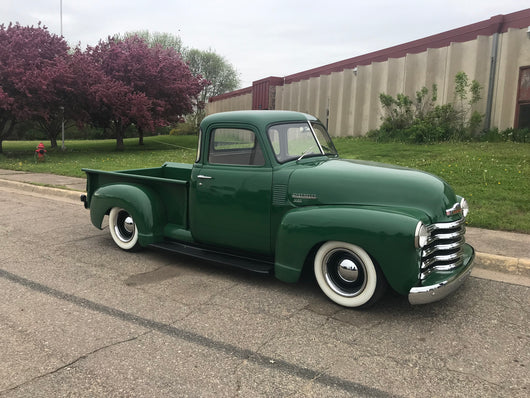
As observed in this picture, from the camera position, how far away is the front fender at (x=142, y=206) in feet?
17.1

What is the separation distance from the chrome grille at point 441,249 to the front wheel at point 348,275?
1.30 feet

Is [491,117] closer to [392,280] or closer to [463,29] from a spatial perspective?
[463,29]

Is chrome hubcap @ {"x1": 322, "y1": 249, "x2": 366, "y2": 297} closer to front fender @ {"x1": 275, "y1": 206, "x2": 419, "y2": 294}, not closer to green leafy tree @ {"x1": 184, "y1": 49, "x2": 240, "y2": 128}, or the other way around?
front fender @ {"x1": 275, "y1": 206, "x2": 419, "y2": 294}

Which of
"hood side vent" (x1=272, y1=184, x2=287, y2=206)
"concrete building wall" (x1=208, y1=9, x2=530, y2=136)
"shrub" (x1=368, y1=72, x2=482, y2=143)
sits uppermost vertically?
"concrete building wall" (x1=208, y1=9, x2=530, y2=136)

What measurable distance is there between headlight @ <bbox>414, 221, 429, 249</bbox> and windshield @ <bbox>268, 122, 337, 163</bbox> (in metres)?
1.55

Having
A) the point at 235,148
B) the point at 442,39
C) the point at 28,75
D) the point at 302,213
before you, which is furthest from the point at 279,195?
the point at 28,75

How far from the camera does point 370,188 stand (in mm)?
3928

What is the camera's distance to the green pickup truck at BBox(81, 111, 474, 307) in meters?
3.63

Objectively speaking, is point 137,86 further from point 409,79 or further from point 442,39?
point 442,39

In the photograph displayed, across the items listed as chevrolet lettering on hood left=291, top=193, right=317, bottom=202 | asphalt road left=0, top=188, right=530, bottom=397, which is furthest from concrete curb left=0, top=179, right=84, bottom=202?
chevrolet lettering on hood left=291, top=193, right=317, bottom=202

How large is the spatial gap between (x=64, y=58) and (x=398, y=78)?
1499 cm

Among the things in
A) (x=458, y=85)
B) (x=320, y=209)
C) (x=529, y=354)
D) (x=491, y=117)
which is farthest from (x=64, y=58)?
(x=529, y=354)

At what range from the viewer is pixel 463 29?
1602 cm

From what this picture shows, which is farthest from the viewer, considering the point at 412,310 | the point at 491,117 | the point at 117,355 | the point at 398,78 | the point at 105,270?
the point at 398,78
